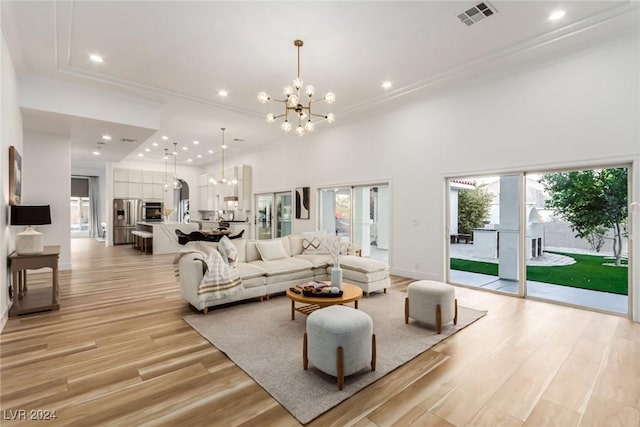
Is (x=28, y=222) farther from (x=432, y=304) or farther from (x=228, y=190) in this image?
(x=228, y=190)

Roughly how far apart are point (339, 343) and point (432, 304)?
157 centimetres

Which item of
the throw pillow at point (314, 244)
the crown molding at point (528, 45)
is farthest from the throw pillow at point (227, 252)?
the crown molding at point (528, 45)

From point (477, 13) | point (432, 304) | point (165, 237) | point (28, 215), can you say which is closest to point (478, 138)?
point (477, 13)

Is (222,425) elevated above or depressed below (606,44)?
below

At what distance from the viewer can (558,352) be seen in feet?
9.41

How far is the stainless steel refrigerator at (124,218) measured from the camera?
37.6 feet

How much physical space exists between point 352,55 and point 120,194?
11.2 meters

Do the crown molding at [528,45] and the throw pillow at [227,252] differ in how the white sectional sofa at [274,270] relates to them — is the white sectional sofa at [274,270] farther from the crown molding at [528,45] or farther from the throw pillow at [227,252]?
the crown molding at [528,45]

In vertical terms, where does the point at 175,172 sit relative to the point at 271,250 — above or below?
above

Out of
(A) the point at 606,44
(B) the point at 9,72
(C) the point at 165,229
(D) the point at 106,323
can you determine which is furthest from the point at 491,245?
(C) the point at 165,229

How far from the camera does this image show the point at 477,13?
3377mm

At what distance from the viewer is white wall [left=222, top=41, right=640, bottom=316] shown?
3.81 metres

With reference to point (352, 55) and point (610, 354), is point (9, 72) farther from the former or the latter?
point (610, 354)

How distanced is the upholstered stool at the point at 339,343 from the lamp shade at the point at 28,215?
392 cm
